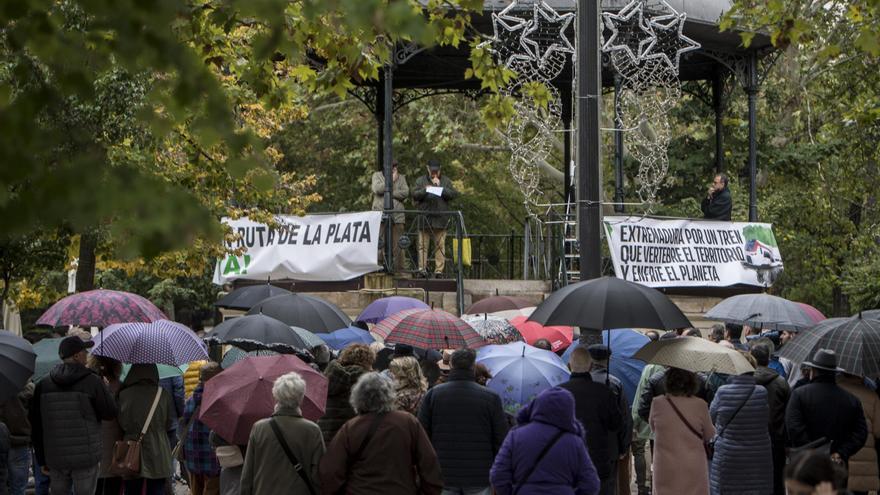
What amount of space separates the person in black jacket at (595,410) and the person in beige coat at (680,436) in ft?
2.13

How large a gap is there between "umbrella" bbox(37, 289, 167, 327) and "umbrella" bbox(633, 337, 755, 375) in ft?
14.0

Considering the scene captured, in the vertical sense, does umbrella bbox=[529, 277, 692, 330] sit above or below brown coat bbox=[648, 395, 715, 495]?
above

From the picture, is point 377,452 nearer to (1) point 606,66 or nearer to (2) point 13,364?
(2) point 13,364

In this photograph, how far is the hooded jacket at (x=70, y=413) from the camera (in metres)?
11.2

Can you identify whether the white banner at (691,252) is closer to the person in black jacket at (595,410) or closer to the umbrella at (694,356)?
the umbrella at (694,356)

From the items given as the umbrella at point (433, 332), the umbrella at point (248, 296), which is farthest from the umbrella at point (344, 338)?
the umbrella at point (433, 332)

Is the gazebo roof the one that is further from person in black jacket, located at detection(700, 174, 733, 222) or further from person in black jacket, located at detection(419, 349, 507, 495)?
person in black jacket, located at detection(419, 349, 507, 495)

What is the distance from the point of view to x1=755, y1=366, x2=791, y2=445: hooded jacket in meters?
12.1

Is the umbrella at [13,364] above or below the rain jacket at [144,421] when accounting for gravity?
above

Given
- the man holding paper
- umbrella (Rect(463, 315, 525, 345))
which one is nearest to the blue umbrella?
umbrella (Rect(463, 315, 525, 345))

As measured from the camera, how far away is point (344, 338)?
1554 cm

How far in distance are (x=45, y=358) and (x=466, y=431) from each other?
505 centimetres

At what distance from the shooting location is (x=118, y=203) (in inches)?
170

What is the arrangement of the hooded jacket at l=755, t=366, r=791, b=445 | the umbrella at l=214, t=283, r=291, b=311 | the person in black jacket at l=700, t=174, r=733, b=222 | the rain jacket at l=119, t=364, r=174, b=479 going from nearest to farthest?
the rain jacket at l=119, t=364, r=174, b=479 → the hooded jacket at l=755, t=366, r=791, b=445 → the umbrella at l=214, t=283, r=291, b=311 → the person in black jacket at l=700, t=174, r=733, b=222
